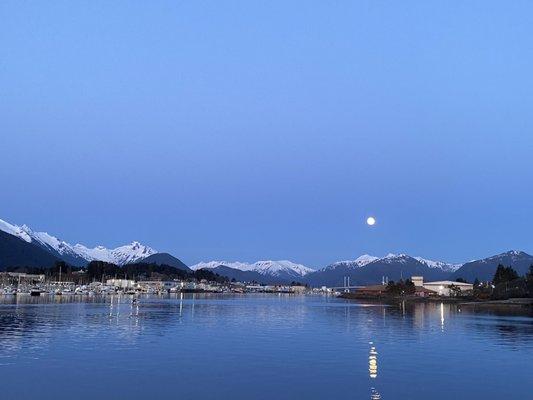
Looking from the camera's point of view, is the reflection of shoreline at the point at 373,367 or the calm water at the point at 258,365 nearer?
the reflection of shoreline at the point at 373,367

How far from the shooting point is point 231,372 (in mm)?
35281

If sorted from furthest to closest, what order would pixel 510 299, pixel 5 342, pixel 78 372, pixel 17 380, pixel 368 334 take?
pixel 510 299 < pixel 368 334 < pixel 5 342 < pixel 78 372 < pixel 17 380

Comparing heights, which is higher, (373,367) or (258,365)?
(373,367)

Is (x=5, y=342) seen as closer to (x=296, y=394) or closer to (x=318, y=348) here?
(x=318, y=348)

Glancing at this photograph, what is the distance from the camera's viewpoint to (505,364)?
1570 inches

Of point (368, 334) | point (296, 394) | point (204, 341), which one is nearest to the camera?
point (296, 394)

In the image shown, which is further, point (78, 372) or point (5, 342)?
point (5, 342)

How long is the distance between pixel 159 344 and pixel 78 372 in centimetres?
1491

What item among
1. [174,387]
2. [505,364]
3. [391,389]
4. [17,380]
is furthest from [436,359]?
[17,380]

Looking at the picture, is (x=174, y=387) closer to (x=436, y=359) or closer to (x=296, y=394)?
(x=296, y=394)

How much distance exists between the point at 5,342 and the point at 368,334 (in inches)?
1312

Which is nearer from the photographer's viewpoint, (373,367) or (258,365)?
(373,367)

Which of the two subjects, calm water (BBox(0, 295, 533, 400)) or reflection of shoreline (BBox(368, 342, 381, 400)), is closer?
reflection of shoreline (BBox(368, 342, 381, 400))

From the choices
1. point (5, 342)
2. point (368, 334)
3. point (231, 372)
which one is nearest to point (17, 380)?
point (231, 372)
